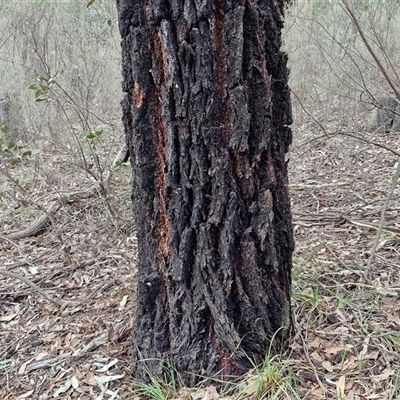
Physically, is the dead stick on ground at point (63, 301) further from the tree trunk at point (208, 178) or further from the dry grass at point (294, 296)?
the tree trunk at point (208, 178)

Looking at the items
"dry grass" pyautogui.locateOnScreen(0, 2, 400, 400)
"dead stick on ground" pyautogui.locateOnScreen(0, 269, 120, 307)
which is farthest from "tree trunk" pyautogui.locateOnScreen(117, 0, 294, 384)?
"dead stick on ground" pyautogui.locateOnScreen(0, 269, 120, 307)

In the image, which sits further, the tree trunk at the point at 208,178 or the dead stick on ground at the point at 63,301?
the dead stick on ground at the point at 63,301

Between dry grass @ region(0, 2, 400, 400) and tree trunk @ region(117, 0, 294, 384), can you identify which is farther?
dry grass @ region(0, 2, 400, 400)

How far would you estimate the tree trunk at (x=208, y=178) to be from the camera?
1.41 meters

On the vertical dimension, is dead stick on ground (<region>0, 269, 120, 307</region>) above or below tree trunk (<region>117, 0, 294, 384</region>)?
below

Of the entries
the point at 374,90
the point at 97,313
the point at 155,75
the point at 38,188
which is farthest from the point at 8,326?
the point at 374,90

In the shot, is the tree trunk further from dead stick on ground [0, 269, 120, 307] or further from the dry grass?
dead stick on ground [0, 269, 120, 307]

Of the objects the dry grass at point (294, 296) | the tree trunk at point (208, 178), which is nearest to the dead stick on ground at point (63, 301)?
the dry grass at point (294, 296)

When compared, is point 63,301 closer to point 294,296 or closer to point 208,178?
point 294,296

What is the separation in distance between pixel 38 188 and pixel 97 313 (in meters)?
2.62

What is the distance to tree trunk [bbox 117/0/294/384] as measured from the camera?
4.62 ft

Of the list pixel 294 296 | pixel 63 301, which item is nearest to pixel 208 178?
pixel 294 296

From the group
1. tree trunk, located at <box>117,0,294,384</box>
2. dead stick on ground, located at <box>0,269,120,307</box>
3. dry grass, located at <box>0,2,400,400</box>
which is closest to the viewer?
tree trunk, located at <box>117,0,294,384</box>

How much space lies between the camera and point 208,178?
149 centimetres
